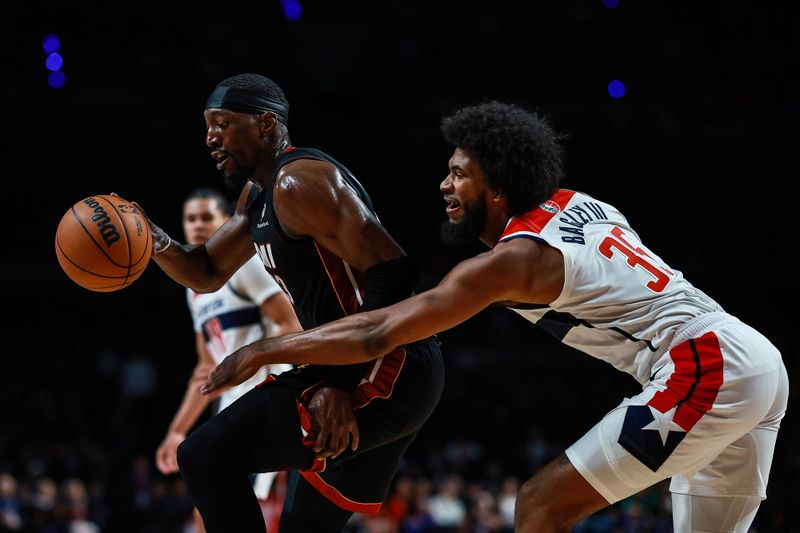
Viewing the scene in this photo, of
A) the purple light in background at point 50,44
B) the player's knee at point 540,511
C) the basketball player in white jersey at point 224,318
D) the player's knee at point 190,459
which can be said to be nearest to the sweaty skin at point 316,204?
the player's knee at point 190,459

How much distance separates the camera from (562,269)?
341cm

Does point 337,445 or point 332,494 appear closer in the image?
point 337,445

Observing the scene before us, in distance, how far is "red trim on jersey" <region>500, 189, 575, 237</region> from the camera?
3.44 meters

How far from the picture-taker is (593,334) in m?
3.67

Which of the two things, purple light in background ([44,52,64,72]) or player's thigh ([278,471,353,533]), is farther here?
purple light in background ([44,52,64,72])

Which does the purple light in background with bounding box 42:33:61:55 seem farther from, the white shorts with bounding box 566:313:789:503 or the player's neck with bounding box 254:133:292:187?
the white shorts with bounding box 566:313:789:503

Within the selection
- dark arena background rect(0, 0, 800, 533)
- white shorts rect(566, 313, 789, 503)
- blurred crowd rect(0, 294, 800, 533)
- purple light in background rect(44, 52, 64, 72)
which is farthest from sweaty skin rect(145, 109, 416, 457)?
purple light in background rect(44, 52, 64, 72)

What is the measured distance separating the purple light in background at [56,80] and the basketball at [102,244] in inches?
487

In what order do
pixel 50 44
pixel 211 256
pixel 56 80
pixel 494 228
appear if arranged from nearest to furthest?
pixel 494 228 < pixel 211 256 < pixel 56 80 < pixel 50 44

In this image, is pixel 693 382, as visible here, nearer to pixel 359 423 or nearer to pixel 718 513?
pixel 718 513

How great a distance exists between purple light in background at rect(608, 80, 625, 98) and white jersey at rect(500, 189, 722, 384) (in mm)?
12533

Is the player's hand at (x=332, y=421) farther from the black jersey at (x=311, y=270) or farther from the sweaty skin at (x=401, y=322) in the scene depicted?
the black jersey at (x=311, y=270)

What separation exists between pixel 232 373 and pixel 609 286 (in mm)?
1361

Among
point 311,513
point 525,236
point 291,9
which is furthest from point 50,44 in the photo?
point 525,236
